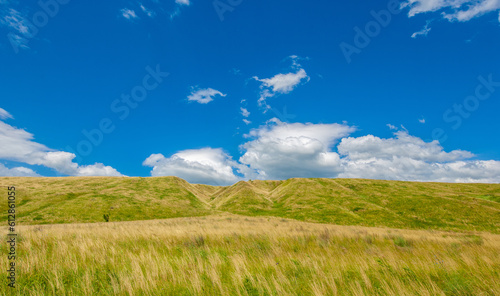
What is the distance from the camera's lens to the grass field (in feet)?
12.7

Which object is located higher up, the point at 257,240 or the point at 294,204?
the point at 257,240

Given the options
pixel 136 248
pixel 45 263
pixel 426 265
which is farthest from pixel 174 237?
pixel 426 265

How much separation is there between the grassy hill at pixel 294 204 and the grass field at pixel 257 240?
343mm

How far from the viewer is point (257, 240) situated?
856 cm

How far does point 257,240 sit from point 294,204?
60.9m

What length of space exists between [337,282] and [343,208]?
5962 centimetres

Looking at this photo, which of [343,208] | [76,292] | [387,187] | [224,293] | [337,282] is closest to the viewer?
[224,293]

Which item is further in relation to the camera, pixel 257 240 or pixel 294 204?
pixel 294 204

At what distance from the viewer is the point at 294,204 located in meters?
66.5

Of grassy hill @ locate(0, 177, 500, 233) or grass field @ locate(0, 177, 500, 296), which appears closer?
grass field @ locate(0, 177, 500, 296)

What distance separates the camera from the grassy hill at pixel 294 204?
46.2 meters

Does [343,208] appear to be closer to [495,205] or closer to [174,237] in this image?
[495,205]

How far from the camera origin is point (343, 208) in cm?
5744

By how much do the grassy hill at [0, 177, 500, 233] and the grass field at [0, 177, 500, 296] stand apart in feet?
1.13
